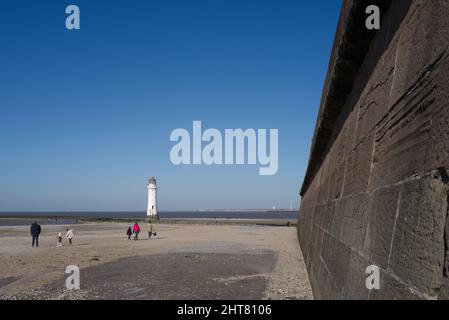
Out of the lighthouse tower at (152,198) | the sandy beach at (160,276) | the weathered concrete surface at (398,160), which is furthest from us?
the lighthouse tower at (152,198)

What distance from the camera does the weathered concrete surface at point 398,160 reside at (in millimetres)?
1897

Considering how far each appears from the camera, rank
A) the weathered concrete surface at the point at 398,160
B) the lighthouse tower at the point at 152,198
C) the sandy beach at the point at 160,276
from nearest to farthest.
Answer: the weathered concrete surface at the point at 398,160 < the sandy beach at the point at 160,276 < the lighthouse tower at the point at 152,198

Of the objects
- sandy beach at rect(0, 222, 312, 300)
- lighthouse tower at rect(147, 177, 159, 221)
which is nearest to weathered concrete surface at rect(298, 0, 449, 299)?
sandy beach at rect(0, 222, 312, 300)

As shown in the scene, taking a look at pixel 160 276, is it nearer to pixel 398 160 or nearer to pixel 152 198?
pixel 398 160

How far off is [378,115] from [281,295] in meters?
8.38

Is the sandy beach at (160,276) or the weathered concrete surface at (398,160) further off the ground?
the weathered concrete surface at (398,160)

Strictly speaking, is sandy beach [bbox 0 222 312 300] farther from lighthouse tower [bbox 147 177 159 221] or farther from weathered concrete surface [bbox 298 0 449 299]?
lighthouse tower [bbox 147 177 159 221]

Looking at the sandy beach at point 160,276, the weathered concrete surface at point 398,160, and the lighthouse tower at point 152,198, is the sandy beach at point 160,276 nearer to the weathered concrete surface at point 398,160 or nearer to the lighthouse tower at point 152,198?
the weathered concrete surface at point 398,160

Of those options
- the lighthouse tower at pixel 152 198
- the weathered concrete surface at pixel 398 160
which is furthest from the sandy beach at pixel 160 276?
the lighthouse tower at pixel 152 198

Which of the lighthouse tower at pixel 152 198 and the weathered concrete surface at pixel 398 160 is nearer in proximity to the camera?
the weathered concrete surface at pixel 398 160

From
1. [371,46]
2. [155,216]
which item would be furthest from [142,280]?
[155,216]

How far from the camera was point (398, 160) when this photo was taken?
259 centimetres

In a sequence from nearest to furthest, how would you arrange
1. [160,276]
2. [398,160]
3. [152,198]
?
[398,160]
[160,276]
[152,198]

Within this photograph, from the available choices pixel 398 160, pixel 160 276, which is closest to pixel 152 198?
pixel 160 276
